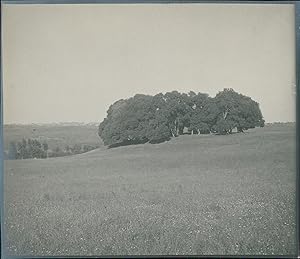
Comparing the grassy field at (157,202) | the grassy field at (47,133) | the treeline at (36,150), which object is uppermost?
the grassy field at (47,133)

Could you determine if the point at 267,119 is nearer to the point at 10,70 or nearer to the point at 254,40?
the point at 254,40

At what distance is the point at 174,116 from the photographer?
4.94 metres

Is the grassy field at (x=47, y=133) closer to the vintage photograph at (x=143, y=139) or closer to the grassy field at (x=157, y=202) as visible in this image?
the vintage photograph at (x=143, y=139)

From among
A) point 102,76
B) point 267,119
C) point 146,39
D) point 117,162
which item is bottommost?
point 117,162

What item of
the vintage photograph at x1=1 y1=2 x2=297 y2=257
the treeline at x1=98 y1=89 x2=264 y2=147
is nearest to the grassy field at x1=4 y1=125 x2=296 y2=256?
the vintage photograph at x1=1 y1=2 x2=297 y2=257

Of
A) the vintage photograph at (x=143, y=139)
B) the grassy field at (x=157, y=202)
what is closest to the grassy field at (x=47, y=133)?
the vintage photograph at (x=143, y=139)

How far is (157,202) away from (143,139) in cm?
55

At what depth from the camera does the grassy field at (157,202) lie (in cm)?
488

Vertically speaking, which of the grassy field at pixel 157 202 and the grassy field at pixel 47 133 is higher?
the grassy field at pixel 47 133

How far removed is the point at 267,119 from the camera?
490cm

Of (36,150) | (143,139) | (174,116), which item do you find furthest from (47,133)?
(174,116)

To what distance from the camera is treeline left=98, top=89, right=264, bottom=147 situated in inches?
193

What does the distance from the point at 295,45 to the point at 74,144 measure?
2.07m

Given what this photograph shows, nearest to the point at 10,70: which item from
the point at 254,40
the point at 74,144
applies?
the point at 74,144
